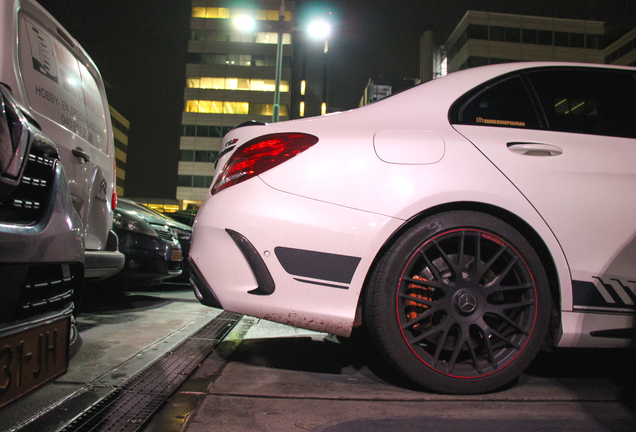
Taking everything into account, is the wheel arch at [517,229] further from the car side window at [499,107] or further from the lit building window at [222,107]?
the lit building window at [222,107]

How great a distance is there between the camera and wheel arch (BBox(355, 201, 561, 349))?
6.26ft

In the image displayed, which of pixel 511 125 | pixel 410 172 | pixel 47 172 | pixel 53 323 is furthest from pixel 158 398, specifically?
pixel 511 125

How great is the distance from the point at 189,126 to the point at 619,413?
5148 centimetres

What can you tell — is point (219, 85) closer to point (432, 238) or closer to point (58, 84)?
point (58, 84)

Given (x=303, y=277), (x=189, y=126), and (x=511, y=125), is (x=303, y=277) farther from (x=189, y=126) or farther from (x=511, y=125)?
(x=189, y=126)

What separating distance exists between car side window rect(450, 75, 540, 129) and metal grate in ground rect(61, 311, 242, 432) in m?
1.95

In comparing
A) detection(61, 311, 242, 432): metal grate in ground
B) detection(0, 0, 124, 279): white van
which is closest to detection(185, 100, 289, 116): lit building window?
detection(0, 0, 124, 279): white van

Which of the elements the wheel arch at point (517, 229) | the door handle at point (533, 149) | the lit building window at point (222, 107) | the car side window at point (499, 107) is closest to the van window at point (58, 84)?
the wheel arch at point (517, 229)

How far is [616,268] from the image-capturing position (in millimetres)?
1953

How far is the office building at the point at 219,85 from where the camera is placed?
160 ft

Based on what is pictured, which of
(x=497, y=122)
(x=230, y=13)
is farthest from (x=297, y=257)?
(x=230, y=13)

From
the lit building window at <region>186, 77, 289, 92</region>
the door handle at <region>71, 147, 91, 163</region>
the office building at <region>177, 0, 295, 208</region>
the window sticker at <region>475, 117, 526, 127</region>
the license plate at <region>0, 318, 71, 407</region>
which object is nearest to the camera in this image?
the license plate at <region>0, 318, 71, 407</region>

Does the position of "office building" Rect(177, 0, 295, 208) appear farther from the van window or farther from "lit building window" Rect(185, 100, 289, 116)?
the van window

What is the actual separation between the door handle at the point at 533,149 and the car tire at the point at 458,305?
1.25ft
